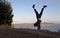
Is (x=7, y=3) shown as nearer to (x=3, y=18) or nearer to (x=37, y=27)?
(x=3, y=18)

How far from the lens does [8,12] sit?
121ft

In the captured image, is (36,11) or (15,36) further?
(36,11)

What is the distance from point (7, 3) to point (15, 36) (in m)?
26.3

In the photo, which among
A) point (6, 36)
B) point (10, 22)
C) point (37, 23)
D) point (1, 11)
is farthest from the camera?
point (10, 22)

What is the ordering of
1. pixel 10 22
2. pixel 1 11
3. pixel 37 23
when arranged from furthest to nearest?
pixel 10 22 → pixel 1 11 → pixel 37 23

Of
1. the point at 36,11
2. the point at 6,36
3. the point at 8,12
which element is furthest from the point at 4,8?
the point at 6,36

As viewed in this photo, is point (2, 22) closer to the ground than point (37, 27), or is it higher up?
closer to the ground

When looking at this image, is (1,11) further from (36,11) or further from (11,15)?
(36,11)

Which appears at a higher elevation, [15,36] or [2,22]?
[15,36]

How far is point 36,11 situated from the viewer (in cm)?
1576

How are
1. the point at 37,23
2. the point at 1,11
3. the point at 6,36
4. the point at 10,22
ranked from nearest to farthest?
the point at 6,36, the point at 37,23, the point at 1,11, the point at 10,22

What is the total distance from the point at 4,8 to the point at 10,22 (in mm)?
2712

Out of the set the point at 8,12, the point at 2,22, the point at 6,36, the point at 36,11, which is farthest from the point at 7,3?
the point at 6,36

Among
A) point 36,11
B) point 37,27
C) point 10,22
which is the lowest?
point 10,22
